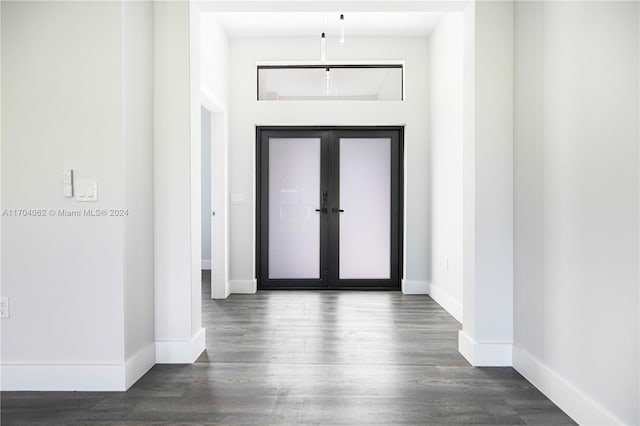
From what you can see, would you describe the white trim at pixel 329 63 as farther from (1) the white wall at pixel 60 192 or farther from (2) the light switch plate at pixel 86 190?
(2) the light switch plate at pixel 86 190

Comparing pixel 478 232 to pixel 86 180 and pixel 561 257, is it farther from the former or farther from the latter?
pixel 86 180

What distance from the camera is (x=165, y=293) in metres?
2.83

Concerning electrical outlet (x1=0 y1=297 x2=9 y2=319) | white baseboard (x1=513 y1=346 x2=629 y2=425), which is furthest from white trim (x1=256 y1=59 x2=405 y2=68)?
electrical outlet (x1=0 y1=297 x2=9 y2=319)

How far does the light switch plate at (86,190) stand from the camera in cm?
243

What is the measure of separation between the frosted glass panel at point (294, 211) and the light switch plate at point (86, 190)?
3.00 metres

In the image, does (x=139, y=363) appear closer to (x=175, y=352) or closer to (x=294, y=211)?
(x=175, y=352)

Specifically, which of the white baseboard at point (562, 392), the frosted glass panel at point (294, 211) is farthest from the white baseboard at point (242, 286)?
the white baseboard at point (562, 392)

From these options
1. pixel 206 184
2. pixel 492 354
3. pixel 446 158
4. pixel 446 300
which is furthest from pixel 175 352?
pixel 206 184

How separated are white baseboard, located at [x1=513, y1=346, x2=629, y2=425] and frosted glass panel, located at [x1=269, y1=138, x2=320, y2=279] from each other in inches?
117

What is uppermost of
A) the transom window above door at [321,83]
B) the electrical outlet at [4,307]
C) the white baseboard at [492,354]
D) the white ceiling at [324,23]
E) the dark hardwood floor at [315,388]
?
the white ceiling at [324,23]

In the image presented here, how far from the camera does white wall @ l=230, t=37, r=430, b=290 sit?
5090 mm

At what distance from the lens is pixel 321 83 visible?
5266 millimetres

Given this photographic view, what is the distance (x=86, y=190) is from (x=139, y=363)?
1038 millimetres

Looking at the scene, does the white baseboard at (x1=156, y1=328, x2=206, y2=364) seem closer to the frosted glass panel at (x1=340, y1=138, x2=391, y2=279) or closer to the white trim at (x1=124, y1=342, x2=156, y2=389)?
the white trim at (x1=124, y1=342, x2=156, y2=389)
